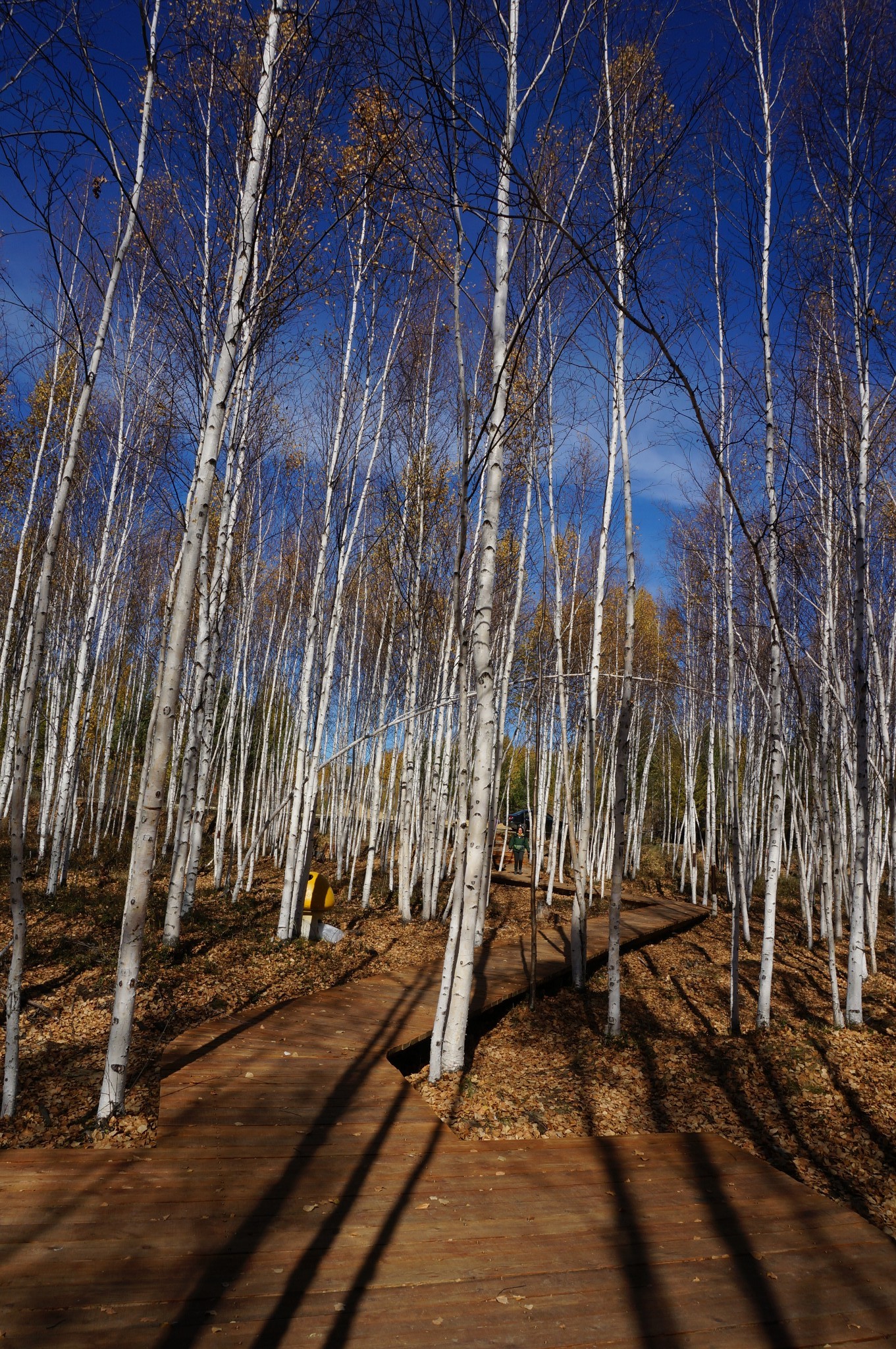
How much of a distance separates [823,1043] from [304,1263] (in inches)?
202

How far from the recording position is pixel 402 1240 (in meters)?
2.58

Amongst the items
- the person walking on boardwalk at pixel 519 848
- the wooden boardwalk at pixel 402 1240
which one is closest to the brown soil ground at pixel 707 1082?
the wooden boardwalk at pixel 402 1240

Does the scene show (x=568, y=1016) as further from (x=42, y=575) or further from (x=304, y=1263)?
(x=42, y=575)

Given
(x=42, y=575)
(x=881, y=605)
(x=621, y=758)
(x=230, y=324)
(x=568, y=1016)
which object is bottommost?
(x=568, y=1016)

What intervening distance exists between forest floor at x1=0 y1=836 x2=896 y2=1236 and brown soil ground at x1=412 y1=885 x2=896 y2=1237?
0.02 metres

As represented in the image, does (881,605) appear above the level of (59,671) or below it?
above

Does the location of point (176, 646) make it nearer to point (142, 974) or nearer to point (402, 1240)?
point (402, 1240)

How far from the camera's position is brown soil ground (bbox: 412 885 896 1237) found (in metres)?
4.16

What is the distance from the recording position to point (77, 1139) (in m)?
3.43

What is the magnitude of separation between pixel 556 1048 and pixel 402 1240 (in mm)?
3387

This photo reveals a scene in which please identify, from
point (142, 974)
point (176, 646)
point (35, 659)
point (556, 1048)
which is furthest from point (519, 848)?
point (35, 659)

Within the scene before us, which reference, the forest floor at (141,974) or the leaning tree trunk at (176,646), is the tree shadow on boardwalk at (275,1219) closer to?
the forest floor at (141,974)

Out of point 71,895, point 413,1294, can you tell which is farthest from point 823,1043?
point 71,895

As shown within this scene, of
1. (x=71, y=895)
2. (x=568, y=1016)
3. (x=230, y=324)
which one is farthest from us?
(x=71, y=895)
